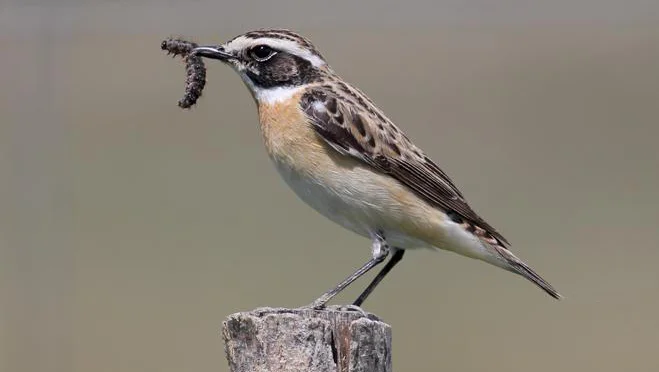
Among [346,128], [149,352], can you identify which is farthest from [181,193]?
[346,128]

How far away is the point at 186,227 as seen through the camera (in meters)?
14.8

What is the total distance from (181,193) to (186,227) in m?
0.88

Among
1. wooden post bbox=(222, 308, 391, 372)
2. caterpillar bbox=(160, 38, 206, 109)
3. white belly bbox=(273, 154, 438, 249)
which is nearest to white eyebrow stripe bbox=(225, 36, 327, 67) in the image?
caterpillar bbox=(160, 38, 206, 109)

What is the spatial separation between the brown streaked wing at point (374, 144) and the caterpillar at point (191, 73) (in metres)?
0.72

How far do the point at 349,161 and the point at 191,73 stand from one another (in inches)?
43.2

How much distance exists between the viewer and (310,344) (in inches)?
191

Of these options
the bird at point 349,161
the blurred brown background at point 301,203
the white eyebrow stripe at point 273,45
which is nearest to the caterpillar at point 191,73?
the bird at point 349,161

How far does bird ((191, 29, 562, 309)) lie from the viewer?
649 centimetres

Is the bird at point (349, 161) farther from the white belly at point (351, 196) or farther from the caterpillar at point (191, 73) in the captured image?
the caterpillar at point (191, 73)

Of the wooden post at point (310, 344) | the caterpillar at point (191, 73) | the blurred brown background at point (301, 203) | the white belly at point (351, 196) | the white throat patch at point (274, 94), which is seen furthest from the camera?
the blurred brown background at point (301, 203)

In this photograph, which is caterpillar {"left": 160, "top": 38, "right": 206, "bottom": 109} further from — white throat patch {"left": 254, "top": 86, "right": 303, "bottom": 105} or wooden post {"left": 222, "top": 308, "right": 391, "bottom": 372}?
wooden post {"left": 222, "top": 308, "right": 391, "bottom": 372}

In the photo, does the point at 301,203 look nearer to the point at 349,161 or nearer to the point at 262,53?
the point at 262,53

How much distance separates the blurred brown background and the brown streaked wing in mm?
5037

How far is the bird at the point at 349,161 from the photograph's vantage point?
6.49 m
